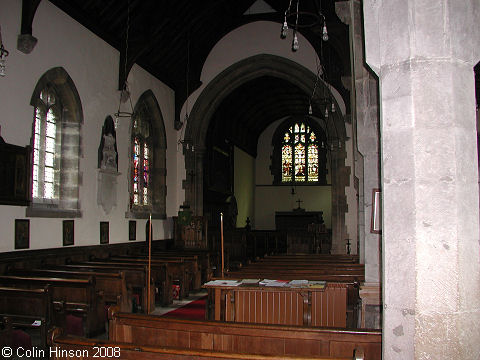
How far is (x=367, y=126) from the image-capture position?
5613mm

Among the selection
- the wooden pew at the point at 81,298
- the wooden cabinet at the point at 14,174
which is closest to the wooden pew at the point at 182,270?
the wooden cabinet at the point at 14,174

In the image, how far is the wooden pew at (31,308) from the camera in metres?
5.13

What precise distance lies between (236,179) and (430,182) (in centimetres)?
1805

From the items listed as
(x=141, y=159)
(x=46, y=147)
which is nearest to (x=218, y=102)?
(x=141, y=159)

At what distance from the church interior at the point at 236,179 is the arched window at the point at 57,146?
4 centimetres

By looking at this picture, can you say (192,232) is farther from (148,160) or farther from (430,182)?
(430,182)

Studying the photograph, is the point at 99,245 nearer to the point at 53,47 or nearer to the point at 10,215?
the point at 10,215

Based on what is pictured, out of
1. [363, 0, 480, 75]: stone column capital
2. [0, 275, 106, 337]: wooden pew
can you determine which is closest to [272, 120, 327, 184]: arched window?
[0, 275, 106, 337]: wooden pew

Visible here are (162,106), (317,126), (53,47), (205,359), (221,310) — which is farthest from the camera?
(317,126)

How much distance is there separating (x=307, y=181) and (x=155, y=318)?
20.9m

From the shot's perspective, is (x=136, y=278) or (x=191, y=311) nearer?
(x=136, y=278)

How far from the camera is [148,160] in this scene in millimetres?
13234

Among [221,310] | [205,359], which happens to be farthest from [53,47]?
[205,359]

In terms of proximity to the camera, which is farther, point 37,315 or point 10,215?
point 10,215
